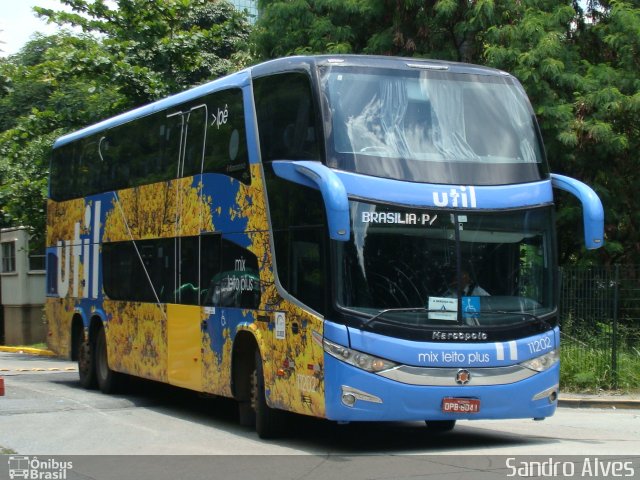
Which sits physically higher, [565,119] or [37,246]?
[565,119]

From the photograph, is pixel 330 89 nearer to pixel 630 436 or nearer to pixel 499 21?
pixel 630 436

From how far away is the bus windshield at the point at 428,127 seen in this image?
1118cm

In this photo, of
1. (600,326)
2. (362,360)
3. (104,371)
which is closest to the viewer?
(362,360)

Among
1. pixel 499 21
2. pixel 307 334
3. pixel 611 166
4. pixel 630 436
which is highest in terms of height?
pixel 499 21

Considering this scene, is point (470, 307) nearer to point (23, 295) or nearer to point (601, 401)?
point (601, 401)

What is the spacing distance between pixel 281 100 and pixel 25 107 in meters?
30.4

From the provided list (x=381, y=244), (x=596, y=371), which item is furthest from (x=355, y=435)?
(x=596, y=371)

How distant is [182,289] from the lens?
14664mm

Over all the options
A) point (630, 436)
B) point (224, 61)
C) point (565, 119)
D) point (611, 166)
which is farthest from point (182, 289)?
point (224, 61)

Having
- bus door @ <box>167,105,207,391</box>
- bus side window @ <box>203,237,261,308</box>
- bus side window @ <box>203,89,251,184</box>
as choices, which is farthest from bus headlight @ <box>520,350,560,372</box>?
bus door @ <box>167,105,207,391</box>

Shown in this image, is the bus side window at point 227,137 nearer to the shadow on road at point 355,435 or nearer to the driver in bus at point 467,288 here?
the driver in bus at point 467,288
